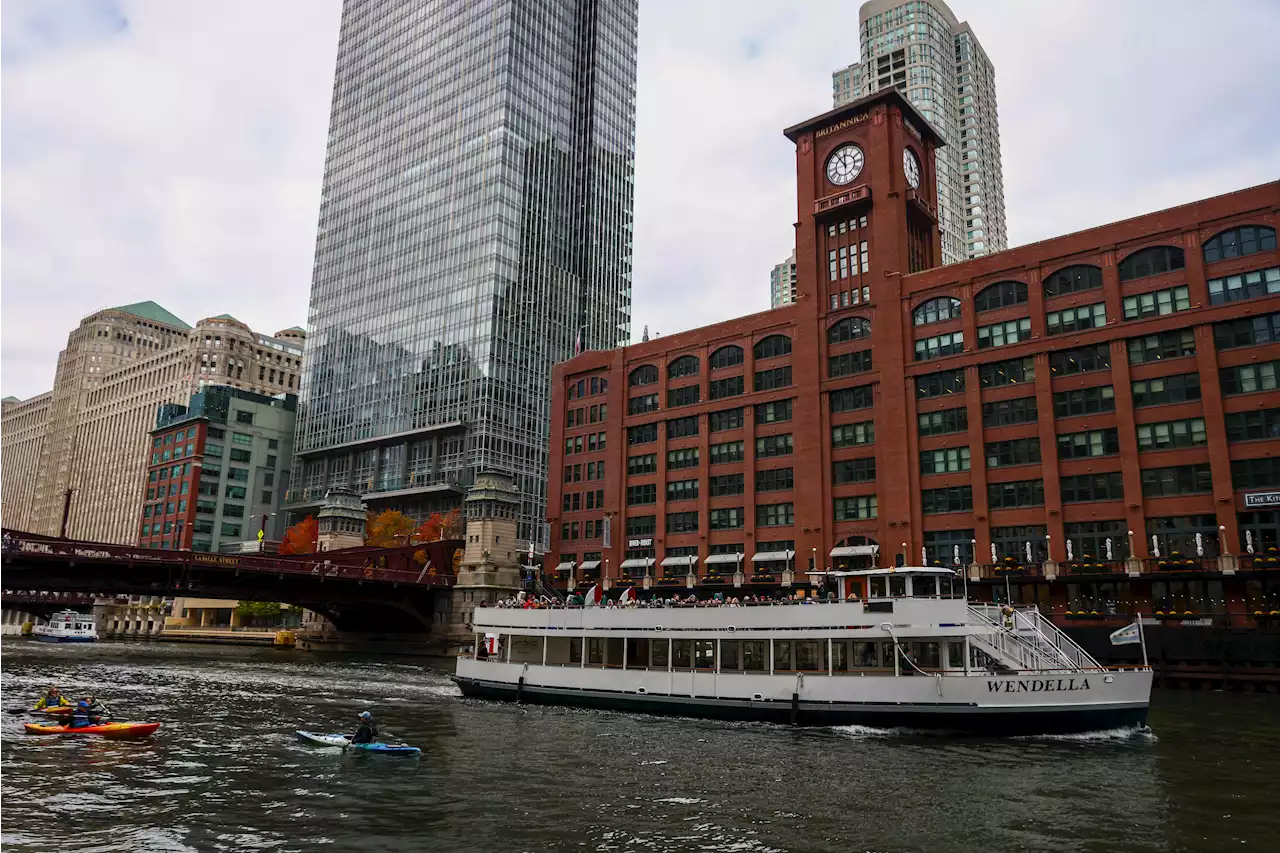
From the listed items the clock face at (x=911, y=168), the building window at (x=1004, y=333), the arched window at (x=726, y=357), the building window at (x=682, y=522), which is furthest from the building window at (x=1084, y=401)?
the building window at (x=682, y=522)

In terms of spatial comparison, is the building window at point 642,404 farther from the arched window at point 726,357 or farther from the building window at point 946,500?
the building window at point 946,500

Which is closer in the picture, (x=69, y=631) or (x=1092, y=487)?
(x=1092, y=487)

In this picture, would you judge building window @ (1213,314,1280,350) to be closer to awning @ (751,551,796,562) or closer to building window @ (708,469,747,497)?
awning @ (751,551,796,562)

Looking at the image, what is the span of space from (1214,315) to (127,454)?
196765 mm

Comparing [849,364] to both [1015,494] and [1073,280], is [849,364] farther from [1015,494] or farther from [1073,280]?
[1073,280]

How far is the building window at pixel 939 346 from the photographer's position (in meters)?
73.9

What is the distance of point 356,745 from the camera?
30719mm

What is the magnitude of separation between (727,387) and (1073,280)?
3100 cm

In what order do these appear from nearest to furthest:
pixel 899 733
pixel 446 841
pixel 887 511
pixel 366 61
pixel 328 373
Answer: pixel 446 841 < pixel 899 733 < pixel 887 511 < pixel 328 373 < pixel 366 61

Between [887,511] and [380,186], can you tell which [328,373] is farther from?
[887,511]

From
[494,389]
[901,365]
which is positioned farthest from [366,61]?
[901,365]

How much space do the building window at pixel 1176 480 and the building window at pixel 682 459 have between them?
126 ft

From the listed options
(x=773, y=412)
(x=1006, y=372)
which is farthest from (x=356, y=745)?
(x=773, y=412)

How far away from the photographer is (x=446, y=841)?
19.6 metres
